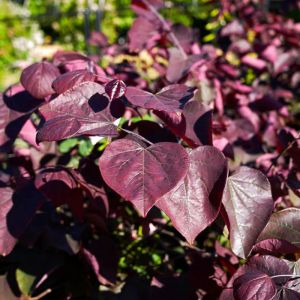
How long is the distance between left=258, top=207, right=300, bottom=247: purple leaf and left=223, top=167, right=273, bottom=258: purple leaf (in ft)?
0.25

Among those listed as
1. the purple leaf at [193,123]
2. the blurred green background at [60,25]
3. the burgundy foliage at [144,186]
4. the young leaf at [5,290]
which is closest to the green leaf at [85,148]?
the burgundy foliage at [144,186]

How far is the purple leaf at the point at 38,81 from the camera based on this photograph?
3.81 ft

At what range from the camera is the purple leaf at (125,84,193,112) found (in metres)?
0.91

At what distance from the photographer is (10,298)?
4.54 feet

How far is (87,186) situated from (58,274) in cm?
47

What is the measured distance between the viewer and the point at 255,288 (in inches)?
34.4

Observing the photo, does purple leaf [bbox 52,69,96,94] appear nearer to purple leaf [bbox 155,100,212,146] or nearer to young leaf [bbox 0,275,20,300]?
purple leaf [bbox 155,100,212,146]

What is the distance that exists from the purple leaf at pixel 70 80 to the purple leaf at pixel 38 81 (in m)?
0.12

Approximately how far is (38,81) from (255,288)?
69 centimetres

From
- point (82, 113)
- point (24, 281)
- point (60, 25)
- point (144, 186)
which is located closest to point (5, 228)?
point (24, 281)

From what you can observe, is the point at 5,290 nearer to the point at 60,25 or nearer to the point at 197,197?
the point at 197,197

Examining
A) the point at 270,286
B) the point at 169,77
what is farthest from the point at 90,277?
the point at 270,286

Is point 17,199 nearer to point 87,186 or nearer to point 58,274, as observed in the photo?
point 87,186

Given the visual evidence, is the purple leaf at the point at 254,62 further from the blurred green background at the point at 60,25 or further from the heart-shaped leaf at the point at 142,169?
the blurred green background at the point at 60,25
